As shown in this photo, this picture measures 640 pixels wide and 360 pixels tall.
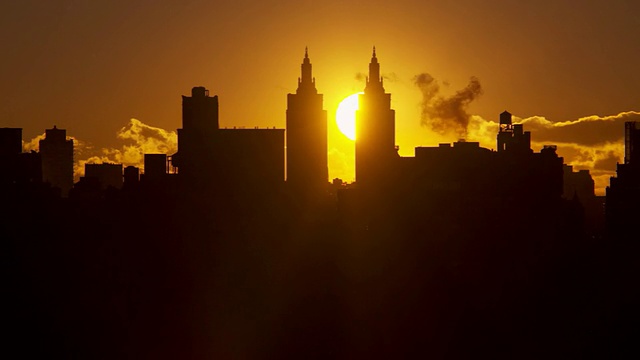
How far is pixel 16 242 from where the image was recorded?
178 meters

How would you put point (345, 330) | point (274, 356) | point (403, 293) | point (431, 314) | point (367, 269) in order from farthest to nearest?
point (367, 269), point (403, 293), point (431, 314), point (345, 330), point (274, 356)

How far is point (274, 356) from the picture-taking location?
14925 cm

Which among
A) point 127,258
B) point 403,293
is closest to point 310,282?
point 403,293

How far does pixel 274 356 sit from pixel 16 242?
5203 centimetres

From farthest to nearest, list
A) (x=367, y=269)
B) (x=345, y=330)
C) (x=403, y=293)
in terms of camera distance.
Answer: (x=367, y=269) → (x=403, y=293) → (x=345, y=330)

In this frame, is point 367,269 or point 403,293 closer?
point 403,293

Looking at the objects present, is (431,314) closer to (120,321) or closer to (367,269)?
(367,269)

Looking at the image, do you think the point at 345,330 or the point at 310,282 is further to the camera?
the point at 310,282

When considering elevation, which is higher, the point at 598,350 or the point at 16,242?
the point at 16,242

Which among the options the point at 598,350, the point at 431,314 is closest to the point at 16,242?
the point at 431,314

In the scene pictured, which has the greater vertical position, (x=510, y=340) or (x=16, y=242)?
(x=16, y=242)

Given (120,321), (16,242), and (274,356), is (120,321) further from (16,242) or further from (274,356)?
(16,242)

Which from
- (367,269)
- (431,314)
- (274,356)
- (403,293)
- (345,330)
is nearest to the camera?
(274,356)

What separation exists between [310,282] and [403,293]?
15180 mm
